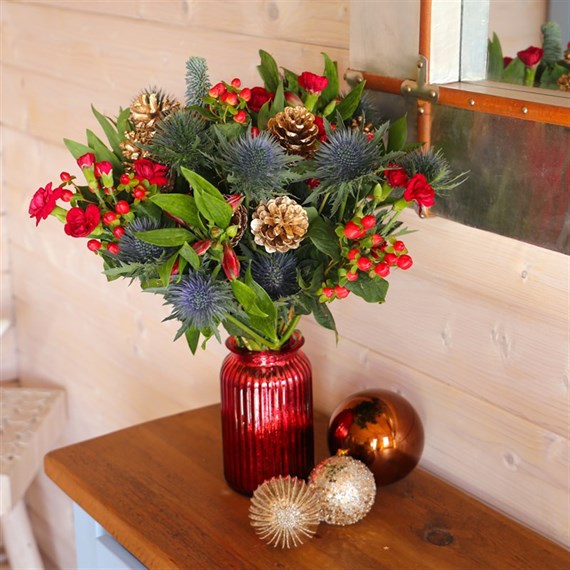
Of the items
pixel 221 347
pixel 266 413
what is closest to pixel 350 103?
pixel 266 413

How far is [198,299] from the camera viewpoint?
2.94ft

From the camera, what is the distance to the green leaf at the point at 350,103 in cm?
102

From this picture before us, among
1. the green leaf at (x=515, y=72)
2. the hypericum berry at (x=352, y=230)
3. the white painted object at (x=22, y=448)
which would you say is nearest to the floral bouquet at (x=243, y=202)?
the hypericum berry at (x=352, y=230)

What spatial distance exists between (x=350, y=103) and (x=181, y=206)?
0.81 ft

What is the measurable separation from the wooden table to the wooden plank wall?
0.07m

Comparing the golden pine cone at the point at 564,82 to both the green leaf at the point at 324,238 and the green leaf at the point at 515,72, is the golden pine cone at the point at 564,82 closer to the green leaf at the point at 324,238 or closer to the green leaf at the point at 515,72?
the green leaf at the point at 515,72

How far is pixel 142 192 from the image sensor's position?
909 mm

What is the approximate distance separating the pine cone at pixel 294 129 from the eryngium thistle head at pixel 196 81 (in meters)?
0.09

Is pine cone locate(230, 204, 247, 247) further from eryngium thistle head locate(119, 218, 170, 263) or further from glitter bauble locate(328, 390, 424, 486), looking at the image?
glitter bauble locate(328, 390, 424, 486)

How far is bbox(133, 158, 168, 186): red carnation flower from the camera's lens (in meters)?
0.91

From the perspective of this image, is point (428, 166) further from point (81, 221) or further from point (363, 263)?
point (81, 221)

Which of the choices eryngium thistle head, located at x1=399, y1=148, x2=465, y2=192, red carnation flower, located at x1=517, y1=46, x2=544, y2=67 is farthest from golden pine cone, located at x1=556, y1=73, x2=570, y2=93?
eryngium thistle head, located at x1=399, y1=148, x2=465, y2=192

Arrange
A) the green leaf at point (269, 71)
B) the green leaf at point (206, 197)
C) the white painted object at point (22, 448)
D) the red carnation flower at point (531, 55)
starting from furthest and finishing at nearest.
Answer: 1. the white painted object at point (22, 448)
2. the green leaf at point (269, 71)
3. the red carnation flower at point (531, 55)
4. the green leaf at point (206, 197)

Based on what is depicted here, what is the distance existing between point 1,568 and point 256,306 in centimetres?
159
